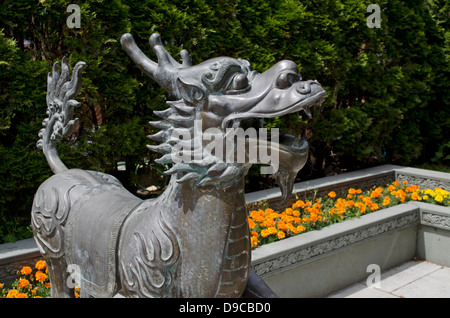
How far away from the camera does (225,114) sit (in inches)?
67.8

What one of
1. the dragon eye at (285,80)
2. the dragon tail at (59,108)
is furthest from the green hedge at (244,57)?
the dragon eye at (285,80)

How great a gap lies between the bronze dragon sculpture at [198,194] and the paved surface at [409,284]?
272 centimetres

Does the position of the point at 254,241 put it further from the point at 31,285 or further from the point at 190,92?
the point at 190,92

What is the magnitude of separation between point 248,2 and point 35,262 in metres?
3.86

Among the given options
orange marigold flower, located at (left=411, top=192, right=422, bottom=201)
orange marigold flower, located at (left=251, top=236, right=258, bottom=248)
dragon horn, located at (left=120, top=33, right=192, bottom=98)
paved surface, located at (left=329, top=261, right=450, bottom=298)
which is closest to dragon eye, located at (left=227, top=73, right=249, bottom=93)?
dragon horn, located at (left=120, top=33, right=192, bottom=98)

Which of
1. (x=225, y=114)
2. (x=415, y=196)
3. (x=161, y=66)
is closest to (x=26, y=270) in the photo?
(x=161, y=66)

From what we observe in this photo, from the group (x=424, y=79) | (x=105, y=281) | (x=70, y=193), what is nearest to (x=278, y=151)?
(x=105, y=281)

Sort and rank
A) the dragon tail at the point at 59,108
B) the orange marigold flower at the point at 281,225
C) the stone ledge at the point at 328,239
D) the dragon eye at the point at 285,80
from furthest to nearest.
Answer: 1. the orange marigold flower at the point at 281,225
2. the stone ledge at the point at 328,239
3. the dragon tail at the point at 59,108
4. the dragon eye at the point at 285,80

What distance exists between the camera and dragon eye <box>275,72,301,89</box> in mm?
1634

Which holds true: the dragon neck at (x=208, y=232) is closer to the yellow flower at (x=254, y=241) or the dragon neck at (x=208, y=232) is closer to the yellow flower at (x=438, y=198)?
the yellow flower at (x=254, y=241)

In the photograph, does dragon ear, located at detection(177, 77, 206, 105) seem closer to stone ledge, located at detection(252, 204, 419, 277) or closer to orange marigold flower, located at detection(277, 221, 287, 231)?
stone ledge, located at detection(252, 204, 419, 277)

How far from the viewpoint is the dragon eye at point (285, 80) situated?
1.63 m
